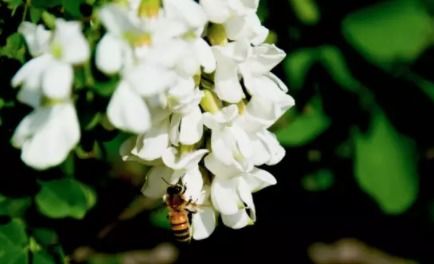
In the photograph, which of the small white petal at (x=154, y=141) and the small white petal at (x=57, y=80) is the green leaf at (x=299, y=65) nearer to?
the small white petal at (x=154, y=141)

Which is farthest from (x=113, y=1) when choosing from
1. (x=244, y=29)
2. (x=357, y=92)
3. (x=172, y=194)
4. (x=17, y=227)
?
(x=357, y=92)

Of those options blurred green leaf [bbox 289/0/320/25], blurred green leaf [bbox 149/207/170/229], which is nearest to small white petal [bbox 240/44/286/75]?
blurred green leaf [bbox 289/0/320/25]

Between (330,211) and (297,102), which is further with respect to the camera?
(330,211)

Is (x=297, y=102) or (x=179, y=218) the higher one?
(x=179, y=218)

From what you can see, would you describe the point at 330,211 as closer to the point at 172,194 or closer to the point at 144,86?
the point at 172,194

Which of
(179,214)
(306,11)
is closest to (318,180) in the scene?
(306,11)

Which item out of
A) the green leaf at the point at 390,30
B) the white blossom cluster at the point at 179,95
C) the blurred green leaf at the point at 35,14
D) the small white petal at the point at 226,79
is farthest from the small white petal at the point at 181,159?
the green leaf at the point at 390,30
